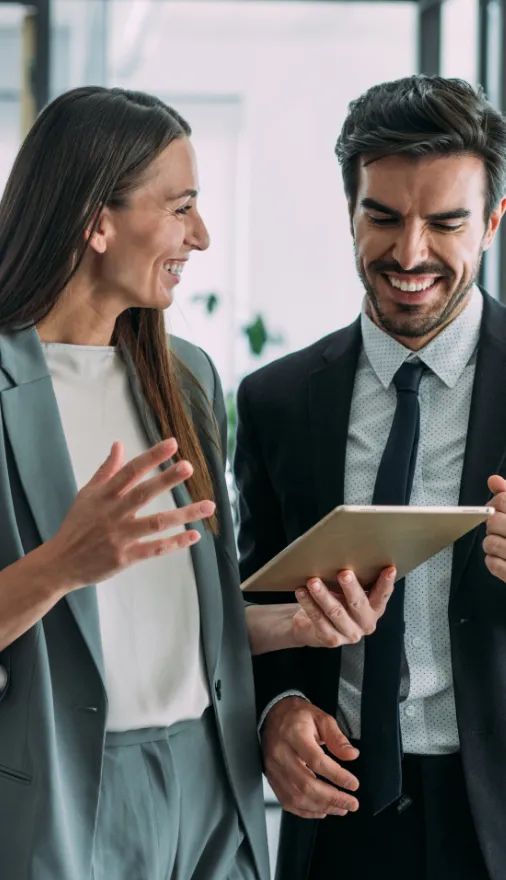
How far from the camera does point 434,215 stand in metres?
1.73

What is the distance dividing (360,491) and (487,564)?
0.29 m

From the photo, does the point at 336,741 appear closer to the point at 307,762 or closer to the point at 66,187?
the point at 307,762

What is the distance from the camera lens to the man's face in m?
1.73

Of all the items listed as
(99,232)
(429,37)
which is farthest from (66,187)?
(429,37)

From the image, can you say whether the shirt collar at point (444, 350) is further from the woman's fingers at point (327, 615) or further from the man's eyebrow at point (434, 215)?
the woman's fingers at point (327, 615)

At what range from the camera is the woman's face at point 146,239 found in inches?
62.6

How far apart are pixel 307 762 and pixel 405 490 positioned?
41 centimetres

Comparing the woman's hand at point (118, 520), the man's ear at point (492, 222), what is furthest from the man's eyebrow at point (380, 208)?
the woman's hand at point (118, 520)

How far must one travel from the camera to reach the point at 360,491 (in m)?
1.77

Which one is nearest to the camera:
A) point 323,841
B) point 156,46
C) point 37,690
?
point 37,690

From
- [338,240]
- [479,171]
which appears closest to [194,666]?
[479,171]

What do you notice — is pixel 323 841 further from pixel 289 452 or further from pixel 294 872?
pixel 289 452

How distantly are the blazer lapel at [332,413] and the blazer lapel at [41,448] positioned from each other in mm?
461

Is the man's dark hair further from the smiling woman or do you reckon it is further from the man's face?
the smiling woman
